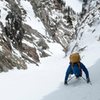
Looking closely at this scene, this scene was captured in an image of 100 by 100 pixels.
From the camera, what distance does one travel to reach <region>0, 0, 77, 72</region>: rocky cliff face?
23756mm

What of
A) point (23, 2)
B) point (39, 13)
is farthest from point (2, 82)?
point (39, 13)

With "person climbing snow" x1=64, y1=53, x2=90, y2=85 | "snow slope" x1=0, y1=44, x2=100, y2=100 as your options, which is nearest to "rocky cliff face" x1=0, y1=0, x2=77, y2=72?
"snow slope" x1=0, y1=44, x2=100, y2=100

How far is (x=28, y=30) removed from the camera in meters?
37.3

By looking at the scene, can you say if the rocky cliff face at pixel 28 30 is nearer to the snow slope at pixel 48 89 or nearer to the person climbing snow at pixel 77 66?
the snow slope at pixel 48 89

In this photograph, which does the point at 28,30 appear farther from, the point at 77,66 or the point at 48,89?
the point at 77,66

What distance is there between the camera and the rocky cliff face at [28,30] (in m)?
23.8

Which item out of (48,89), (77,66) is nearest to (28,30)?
(48,89)

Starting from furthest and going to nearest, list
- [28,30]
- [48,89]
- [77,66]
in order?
[28,30] < [48,89] < [77,66]

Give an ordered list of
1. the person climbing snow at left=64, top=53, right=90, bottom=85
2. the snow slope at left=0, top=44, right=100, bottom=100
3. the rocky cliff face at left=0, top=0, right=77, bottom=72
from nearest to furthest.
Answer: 1. the snow slope at left=0, top=44, right=100, bottom=100
2. the person climbing snow at left=64, top=53, right=90, bottom=85
3. the rocky cliff face at left=0, top=0, right=77, bottom=72

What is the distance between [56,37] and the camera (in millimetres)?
52094

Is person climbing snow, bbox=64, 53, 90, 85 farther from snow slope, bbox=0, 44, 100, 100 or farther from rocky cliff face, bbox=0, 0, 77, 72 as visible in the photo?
rocky cliff face, bbox=0, 0, 77, 72

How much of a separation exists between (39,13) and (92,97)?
41.2 m

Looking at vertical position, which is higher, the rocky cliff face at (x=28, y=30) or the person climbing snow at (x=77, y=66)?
the person climbing snow at (x=77, y=66)

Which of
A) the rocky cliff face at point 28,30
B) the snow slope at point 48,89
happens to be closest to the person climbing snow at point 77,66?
the snow slope at point 48,89
